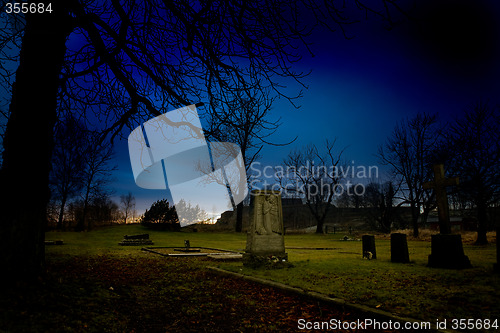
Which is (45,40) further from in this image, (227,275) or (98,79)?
(227,275)

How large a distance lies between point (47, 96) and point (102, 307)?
340 cm

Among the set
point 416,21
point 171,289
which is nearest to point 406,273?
point 171,289

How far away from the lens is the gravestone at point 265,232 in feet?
27.6

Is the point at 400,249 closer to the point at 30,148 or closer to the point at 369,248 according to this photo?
the point at 369,248

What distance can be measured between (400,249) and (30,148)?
9511mm

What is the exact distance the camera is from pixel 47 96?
14.6 feet

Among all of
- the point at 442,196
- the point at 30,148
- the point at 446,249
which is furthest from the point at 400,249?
the point at 30,148

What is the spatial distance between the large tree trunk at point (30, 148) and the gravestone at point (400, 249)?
354 inches

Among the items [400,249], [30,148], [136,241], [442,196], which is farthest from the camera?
[136,241]

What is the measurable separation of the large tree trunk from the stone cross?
9841mm

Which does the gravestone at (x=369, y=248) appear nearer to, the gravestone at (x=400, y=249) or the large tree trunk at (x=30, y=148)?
the gravestone at (x=400, y=249)

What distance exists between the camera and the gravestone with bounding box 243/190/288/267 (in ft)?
27.6

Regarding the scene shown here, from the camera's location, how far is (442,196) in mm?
8648

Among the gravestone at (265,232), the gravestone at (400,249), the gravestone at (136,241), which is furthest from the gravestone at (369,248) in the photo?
the gravestone at (136,241)
